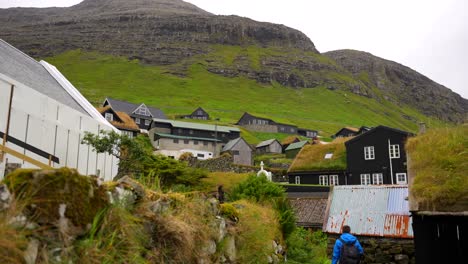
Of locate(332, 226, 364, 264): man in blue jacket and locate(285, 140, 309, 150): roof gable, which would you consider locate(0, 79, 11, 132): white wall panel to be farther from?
locate(285, 140, 309, 150): roof gable

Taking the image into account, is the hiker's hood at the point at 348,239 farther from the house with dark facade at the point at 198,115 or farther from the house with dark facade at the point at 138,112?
the house with dark facade at the point at 198,115

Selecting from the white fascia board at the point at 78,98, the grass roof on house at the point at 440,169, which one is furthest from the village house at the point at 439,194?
the white fascia board at the point at 78,98

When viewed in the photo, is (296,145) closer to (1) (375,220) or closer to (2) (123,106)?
(2) (123,106)

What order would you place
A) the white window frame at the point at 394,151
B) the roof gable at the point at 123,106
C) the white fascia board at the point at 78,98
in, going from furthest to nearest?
the roof gable at the point at 123,106 → the white window frame at the point at 394,151 → the white fascia board at the point at 78,98

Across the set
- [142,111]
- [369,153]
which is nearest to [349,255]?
[369,153]

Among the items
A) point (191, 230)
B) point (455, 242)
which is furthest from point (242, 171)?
point (191, 230)

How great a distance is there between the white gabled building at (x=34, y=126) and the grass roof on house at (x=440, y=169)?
294 inches

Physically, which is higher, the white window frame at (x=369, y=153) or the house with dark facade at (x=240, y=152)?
the house with dark facade at (x=240, y=152)

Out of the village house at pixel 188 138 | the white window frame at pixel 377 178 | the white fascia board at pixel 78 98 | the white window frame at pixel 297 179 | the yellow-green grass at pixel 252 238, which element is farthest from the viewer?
the village house at pixel 188 138

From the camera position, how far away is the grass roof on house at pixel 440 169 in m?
8.80

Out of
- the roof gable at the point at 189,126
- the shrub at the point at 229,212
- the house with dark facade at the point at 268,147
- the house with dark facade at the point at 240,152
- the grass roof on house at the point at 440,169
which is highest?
the roof gable at the point at 189,126

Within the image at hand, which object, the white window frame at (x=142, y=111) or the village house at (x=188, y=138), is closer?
the village house at (x=188, y=138)

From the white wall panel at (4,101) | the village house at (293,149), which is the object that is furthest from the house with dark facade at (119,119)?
the white wall panel at (4,101)

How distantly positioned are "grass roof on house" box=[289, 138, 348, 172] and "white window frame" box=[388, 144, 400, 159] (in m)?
5.95
